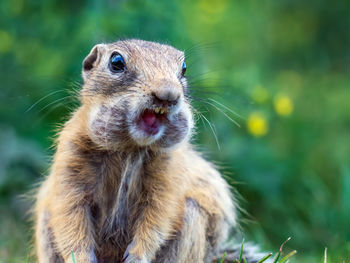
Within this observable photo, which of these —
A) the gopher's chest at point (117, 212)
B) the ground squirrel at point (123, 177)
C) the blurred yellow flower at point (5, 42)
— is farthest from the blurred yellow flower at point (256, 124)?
the blurred yellow flower at point (5, 42)

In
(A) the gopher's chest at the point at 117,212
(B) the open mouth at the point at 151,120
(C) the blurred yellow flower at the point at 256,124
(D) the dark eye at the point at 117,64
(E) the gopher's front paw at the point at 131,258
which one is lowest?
(E) the gopher's front paw at the point at 131,258

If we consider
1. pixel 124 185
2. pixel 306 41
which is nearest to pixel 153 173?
Result: pixel 124 185

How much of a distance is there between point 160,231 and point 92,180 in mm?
654

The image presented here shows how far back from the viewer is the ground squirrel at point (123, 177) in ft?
14.8

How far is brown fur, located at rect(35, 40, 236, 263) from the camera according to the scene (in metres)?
4.55

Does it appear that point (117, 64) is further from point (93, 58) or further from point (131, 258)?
point (131, 258)

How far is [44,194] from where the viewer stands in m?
5.34

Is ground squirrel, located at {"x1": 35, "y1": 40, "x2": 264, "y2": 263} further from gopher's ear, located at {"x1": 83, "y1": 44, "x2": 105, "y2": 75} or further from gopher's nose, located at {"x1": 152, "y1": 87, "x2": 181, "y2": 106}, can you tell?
gopher's nose, located at {"x1": 152, "y1": 87, "x2": 181, "y2": 106}

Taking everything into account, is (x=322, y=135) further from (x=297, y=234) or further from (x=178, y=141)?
(x=178, y=141)

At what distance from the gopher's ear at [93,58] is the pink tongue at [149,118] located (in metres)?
0.95

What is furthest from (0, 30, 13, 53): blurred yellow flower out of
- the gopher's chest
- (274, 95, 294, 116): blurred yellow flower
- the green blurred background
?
the gopher's chest

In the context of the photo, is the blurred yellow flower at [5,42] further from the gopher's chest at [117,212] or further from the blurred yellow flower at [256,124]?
the gopher's chest at [117,212]

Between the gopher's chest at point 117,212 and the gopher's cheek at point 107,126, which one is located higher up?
the gopher's cheek at point 107,126

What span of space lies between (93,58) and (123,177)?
1.09m
